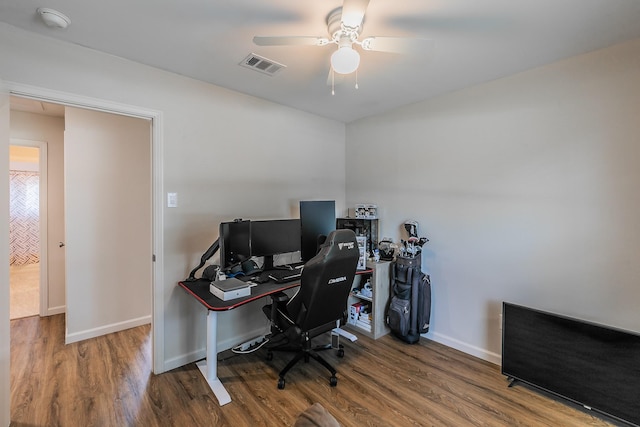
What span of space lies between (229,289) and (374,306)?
1.60 m

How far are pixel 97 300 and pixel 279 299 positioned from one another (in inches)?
88.3

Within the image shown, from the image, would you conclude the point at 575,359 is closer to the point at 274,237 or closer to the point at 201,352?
the point at 274,237

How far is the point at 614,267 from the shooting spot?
2010 millimetres

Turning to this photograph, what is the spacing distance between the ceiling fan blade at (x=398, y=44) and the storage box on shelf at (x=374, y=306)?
2.01 m

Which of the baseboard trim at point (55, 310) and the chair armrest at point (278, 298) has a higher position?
the chair armrest at point (278, 298)

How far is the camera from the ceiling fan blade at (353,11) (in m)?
1.28

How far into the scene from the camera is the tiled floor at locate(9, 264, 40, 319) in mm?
3607

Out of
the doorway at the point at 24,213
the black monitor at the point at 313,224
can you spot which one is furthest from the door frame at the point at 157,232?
the doorway at the point at 24,213

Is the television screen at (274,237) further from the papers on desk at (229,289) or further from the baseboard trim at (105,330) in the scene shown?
the baseboard trim at (105,330)

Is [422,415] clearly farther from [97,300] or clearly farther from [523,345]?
[97,300]

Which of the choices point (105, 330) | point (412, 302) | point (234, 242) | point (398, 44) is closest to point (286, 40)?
point (398, 44)

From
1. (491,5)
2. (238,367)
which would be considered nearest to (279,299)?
(238,367)

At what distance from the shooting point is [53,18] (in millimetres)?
1659

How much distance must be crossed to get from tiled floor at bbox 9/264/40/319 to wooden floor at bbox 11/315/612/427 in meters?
1.07
